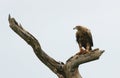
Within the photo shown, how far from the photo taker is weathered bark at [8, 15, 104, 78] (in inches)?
718

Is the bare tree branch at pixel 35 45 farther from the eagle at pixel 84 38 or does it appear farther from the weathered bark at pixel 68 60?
the eagle at pixel 84 38

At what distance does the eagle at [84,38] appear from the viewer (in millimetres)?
19109

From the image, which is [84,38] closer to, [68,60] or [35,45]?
[68,60]

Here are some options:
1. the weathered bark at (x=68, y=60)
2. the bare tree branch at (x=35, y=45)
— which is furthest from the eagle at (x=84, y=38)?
the bare tree branch at (x=35, y=45)

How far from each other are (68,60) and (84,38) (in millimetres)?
1229

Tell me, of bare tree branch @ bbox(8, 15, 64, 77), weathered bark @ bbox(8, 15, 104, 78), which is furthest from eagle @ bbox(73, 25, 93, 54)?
bare tree branch @ bbox(8, 15, 64, 77)

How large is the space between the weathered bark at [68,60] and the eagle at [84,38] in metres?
0.69

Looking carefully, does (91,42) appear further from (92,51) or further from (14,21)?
(14,21)

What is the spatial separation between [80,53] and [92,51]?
0.44 meters

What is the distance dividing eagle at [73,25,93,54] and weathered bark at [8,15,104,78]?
2.26 ft

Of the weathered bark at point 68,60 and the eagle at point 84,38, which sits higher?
the eagle at point 84,38

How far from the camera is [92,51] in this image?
18.5m

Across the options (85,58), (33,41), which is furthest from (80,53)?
(33,41)

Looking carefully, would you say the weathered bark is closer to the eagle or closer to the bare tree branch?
the bare tree branch
